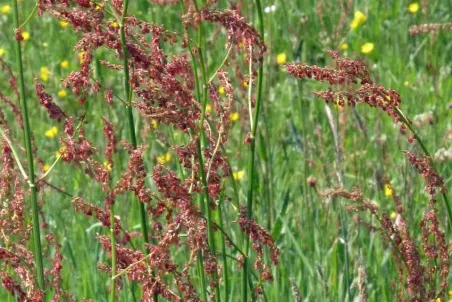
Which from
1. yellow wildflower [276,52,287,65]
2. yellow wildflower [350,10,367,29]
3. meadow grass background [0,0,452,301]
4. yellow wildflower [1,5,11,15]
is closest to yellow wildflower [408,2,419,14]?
meadow grass background [0,0,452,301]

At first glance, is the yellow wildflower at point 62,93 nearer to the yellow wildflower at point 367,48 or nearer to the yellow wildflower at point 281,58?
the yellow wildflower at point 281,58

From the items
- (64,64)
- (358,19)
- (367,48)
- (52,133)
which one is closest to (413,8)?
(358,19)

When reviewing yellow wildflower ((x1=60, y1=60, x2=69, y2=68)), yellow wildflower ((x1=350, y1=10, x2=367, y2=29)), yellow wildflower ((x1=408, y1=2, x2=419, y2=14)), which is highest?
yellow wildflower ((x1=408, y1=2, x2=419, y2=14))

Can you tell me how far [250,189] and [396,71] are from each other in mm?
3608

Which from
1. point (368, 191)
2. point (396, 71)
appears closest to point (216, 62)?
point (396, 71)

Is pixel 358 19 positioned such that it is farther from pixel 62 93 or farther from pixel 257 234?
pixel 257 234

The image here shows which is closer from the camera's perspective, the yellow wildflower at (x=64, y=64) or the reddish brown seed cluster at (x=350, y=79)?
the reddish brown seed cluster at (x=350, y=79)

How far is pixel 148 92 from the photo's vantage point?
1.84m

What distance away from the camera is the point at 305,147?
3412 millimetres

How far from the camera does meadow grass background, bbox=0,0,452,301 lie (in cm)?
324

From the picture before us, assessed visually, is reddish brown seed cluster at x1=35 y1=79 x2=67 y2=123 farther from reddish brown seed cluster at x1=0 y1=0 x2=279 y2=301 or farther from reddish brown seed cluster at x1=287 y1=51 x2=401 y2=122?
reddish brown seed cluster at x1=287 y1=51 x2=401 y2=122

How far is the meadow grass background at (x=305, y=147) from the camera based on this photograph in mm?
3244

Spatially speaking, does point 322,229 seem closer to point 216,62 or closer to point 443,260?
point 443,260

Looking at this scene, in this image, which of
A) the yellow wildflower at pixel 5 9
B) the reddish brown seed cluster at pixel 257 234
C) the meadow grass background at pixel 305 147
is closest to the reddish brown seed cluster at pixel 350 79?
the reddish brown seed cluster at pixel 257 234
